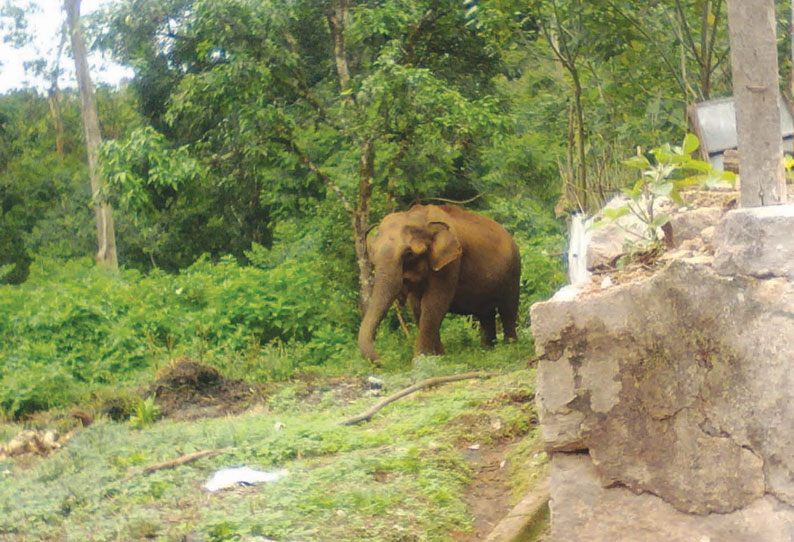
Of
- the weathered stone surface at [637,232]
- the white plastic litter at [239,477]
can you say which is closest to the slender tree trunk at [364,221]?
the white plastic litter at [239,477]

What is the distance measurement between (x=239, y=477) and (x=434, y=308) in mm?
5461

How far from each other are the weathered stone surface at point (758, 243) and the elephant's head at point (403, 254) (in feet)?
22.7

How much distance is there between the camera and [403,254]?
10977 millimetres

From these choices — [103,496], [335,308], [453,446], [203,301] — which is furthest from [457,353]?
[103,496]

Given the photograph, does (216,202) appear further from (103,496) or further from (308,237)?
(103,496)

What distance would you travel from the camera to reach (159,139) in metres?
12.4

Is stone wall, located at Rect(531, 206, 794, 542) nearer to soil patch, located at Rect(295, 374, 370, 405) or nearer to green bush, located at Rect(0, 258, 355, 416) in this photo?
soil patch, located at Rect(295, 374, 370, 405)

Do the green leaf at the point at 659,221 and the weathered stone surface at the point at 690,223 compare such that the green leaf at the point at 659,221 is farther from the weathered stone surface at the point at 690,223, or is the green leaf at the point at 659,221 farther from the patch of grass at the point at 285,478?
the patch of grass at the point at 285,478

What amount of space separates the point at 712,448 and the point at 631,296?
64 centimetres

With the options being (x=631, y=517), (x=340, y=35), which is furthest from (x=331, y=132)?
(x=631, y=517)

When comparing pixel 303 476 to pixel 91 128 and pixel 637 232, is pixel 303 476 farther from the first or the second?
pixel 91 128

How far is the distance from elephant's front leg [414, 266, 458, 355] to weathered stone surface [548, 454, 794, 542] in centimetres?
696

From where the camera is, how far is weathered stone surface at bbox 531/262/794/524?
151 inches

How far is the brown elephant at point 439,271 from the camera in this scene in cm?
1089
